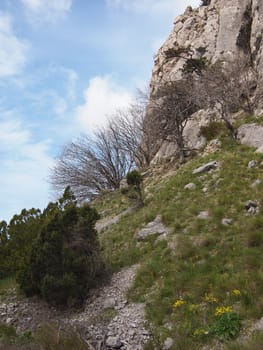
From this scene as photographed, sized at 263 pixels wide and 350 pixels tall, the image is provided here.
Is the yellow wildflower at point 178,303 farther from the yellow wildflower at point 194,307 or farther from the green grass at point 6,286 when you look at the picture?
the green grass at point 6,286

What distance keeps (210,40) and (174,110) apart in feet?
28.0

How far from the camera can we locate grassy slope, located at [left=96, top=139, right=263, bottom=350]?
6535mm

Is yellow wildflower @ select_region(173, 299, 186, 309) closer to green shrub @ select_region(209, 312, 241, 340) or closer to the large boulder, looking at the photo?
green shrub @ select_region(209, 312, 241, 340)

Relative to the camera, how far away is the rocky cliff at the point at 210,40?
2209 cm

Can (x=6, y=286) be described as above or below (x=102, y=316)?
above

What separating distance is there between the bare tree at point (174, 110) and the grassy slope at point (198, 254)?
22.9 ft

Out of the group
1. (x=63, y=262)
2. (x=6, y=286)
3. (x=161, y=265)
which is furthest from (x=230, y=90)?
(x=6, y=286)

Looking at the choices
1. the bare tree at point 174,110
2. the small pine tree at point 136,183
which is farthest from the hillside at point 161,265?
the bare tree at point 174,110

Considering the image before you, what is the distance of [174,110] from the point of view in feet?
68.6

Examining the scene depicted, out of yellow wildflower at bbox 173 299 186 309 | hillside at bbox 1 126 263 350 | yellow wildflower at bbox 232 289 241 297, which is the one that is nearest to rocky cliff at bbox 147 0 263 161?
hillside at bbox 1 126 263 350

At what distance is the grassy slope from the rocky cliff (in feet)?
23.8

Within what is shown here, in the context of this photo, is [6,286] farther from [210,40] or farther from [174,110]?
[210,40]

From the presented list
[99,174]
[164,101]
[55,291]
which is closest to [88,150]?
[99,174]

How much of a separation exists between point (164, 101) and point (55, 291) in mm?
15300
